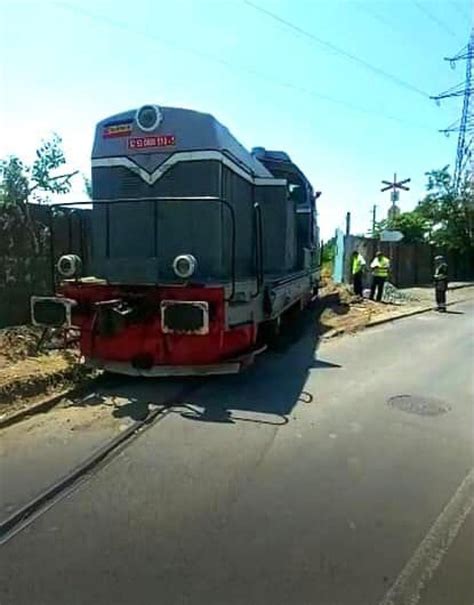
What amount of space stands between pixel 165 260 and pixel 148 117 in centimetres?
170

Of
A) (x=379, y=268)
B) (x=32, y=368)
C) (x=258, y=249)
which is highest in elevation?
(x=258, y=249)

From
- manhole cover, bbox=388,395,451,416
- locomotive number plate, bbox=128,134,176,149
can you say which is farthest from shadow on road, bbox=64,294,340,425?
locomotive number plate, bbox=128,134,176,149

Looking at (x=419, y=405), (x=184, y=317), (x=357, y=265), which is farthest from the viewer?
(x=357, y=265)

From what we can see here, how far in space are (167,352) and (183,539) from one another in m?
3.31

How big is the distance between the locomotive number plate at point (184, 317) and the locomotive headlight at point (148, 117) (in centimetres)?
221

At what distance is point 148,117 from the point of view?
660 cm

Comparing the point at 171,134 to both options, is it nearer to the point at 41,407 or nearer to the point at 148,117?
the point at 148,117

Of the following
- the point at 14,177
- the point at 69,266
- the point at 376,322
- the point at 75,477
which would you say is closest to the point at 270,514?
the point at 75,477

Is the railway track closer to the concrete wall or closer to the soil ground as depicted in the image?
the soil ground

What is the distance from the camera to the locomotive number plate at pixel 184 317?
5688 mm

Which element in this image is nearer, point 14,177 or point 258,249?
point 258,249

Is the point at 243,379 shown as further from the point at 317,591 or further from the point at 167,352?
the point at 317,591

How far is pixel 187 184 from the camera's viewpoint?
6.72m

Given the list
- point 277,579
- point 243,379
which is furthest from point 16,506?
point 243,379
